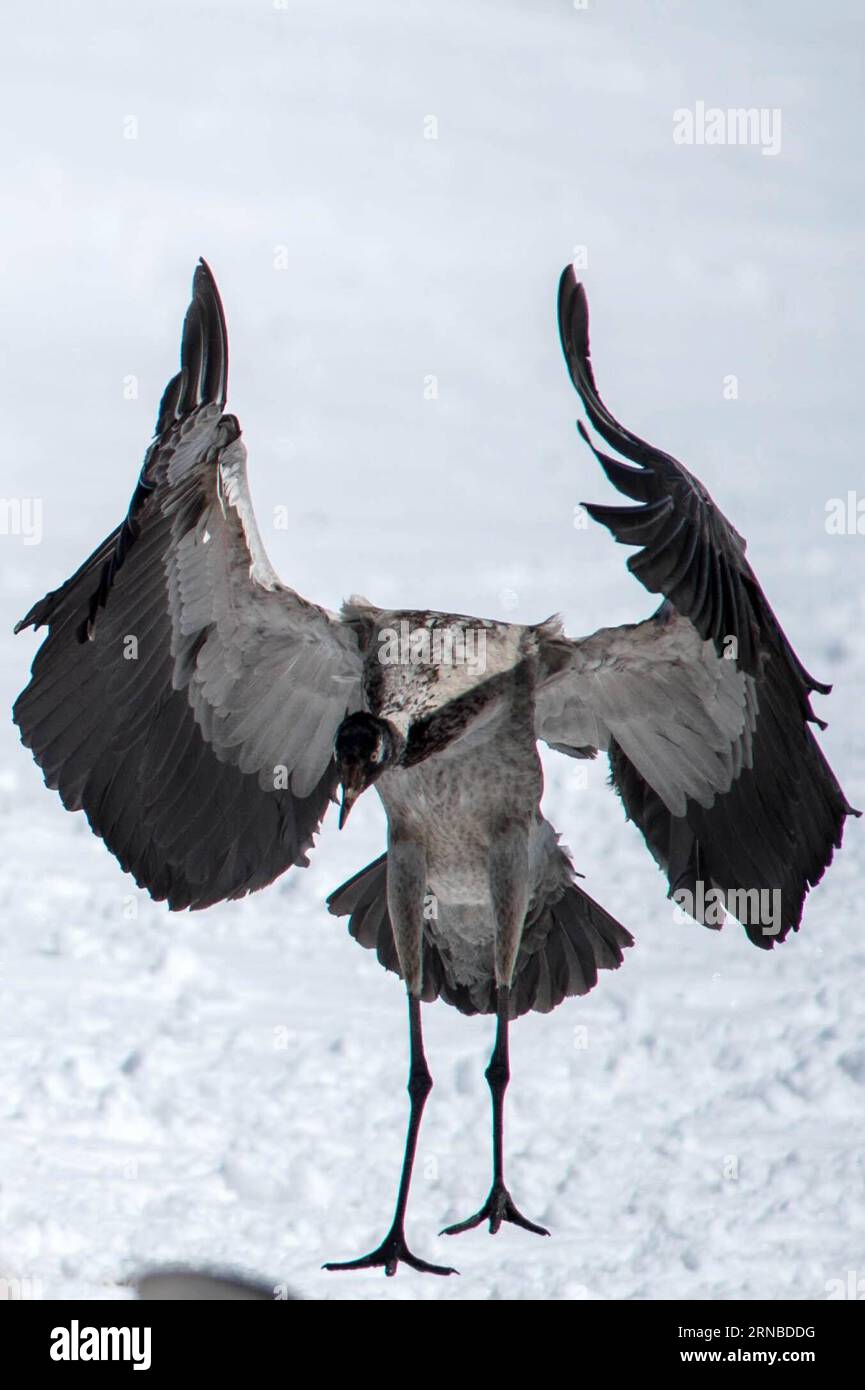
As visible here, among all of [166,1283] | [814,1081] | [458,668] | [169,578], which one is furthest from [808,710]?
[814,1081]

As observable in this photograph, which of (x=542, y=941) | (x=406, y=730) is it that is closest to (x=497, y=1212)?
(x=542, y=941)

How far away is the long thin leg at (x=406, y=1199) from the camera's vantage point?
4.68 meters

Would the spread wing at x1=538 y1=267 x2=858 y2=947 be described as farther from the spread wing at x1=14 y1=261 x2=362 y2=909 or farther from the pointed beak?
the pointed beak

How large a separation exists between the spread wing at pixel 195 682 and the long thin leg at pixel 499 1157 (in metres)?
0.64

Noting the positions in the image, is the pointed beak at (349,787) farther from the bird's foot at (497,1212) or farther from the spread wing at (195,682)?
the bird's foot at (497,1212)

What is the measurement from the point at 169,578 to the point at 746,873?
1.57m

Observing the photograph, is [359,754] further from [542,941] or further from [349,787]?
[542,941]

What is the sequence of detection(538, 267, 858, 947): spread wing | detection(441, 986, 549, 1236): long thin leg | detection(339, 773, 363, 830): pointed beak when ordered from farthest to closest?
1. detection(538, 267, 858, 947): spread wing
2. detection(441, 986, 549, 1236): long thin leg
3. detection(339, 773, 363, 830): pointed beak

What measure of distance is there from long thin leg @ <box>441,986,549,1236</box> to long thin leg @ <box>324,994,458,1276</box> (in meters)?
0.10

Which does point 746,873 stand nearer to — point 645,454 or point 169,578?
point 645,454

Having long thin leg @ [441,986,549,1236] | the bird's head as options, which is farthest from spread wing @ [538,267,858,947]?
the bird's head

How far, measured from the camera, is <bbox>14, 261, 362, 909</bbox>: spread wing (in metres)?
4.69

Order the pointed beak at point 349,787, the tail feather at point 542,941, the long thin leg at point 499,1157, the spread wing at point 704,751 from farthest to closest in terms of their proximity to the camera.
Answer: the tail feather at point 542,941
the spread wing at point 704,751
the long thin leg at point 499,1157
the pointed beak at point 349,787

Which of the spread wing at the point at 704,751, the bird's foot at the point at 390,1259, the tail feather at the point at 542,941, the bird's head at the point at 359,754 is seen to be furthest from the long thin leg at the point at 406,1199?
the bird's head at the point at 359,754
